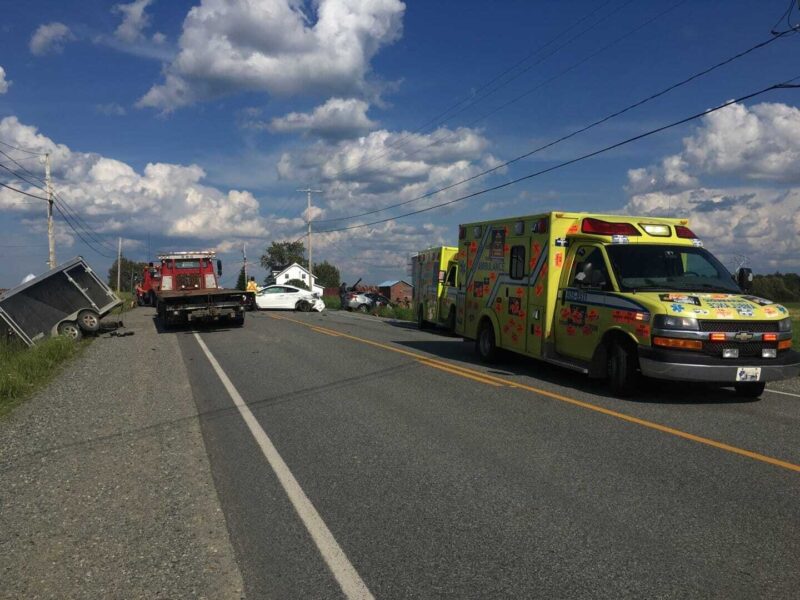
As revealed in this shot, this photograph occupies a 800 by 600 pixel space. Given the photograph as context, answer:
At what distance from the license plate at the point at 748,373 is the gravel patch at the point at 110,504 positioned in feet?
20.5

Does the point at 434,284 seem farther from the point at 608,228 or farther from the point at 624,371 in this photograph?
the point at 624,371

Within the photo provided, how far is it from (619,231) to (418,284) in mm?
14815

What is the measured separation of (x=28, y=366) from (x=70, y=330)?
6.46 meters

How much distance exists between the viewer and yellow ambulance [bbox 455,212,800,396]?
8.20 m

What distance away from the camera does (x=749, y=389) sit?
9.12 metres

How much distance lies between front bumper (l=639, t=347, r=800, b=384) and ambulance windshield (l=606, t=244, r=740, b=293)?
1.18 meters

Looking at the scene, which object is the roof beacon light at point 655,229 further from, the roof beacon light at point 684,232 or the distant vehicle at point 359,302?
the distant vehicle at point 359,302

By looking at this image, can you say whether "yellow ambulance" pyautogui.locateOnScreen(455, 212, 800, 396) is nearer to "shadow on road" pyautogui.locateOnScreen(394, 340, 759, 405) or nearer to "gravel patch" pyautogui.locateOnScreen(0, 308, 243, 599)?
"shadow on road" pyautogui.locateOnScreen(394, 340, 759, 405)

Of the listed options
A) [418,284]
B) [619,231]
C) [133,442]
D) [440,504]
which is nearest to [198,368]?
[133,442]

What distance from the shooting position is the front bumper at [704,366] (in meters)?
8.12

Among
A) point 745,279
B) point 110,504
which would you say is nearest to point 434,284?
point 745,279

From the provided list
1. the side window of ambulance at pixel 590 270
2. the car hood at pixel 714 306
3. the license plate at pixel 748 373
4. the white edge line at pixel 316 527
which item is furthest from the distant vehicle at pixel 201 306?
the license plate at pixel 748 373

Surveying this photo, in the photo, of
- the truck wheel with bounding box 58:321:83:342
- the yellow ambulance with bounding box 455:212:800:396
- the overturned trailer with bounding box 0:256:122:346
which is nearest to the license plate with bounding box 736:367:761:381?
the yellow ambulance with bounding box 455:212:800:396

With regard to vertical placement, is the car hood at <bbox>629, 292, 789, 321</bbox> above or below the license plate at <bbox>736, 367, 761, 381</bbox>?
above
